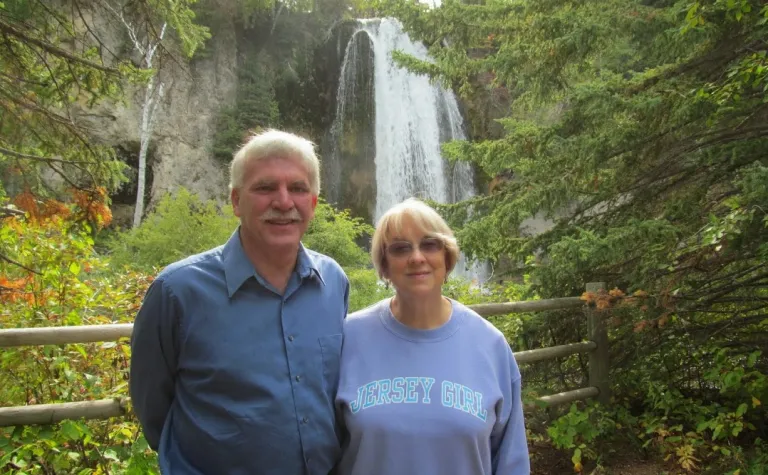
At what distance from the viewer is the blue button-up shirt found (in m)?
1.79

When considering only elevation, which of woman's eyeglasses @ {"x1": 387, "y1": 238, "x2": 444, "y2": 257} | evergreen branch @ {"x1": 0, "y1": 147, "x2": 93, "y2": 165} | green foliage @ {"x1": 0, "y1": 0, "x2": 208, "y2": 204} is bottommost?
woman's eyeglasses @ {"x1": 387, "y1": 238, "x2": 444, "y2": 257}

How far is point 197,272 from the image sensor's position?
1.89 metres

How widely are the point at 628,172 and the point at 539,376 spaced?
197 centimetres

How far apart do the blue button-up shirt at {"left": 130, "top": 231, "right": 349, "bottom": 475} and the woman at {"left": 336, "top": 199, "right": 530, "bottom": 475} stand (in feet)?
0.46

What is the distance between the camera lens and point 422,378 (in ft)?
6.32

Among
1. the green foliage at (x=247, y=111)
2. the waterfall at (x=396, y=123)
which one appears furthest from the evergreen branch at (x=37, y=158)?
the green foliage at (x=247, y=111)

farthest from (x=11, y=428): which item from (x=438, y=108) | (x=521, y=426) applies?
(x=438, y=108)

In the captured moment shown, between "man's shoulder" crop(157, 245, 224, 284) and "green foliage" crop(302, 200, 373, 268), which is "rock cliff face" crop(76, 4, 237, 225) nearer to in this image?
"green foliage" crop(302, 200, 373, 268)

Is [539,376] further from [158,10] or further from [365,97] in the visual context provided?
[365,97]

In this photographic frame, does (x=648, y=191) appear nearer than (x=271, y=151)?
No

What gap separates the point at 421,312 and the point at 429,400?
12.7 inches

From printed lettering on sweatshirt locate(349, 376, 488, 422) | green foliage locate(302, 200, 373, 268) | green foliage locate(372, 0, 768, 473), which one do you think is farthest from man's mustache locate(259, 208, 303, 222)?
green foliage locate(302, 200, 373, 268)

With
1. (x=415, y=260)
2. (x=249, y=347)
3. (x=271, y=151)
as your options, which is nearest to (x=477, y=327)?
(x=415, y=260)

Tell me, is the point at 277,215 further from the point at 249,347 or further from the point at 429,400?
the point at 429,400
